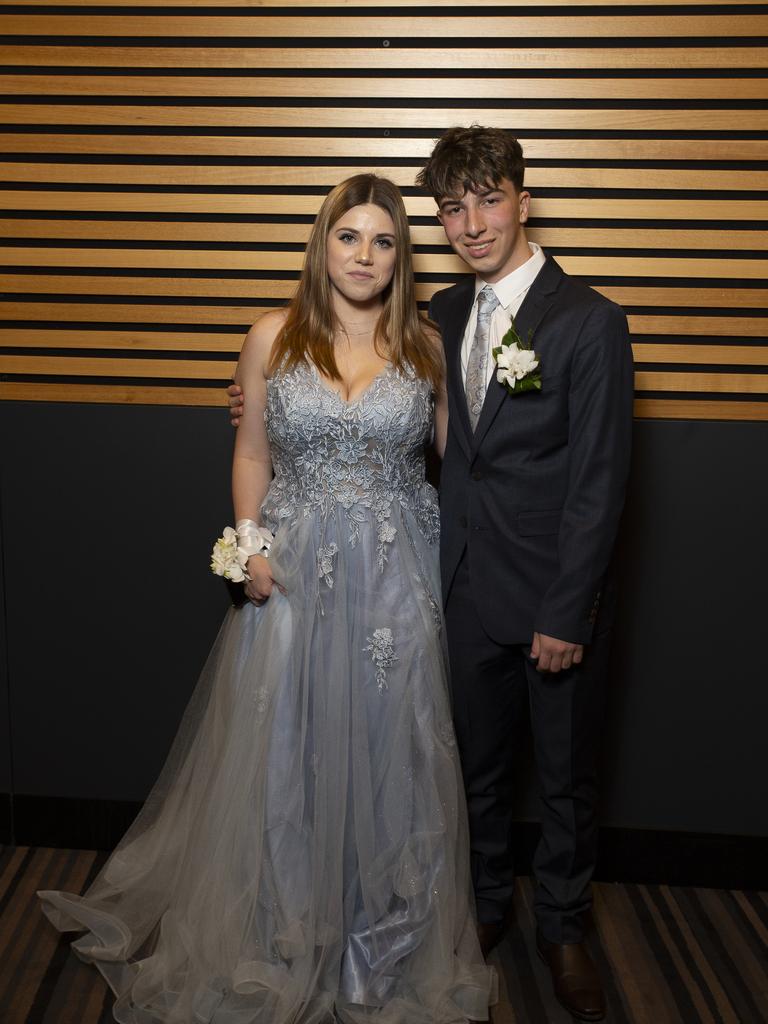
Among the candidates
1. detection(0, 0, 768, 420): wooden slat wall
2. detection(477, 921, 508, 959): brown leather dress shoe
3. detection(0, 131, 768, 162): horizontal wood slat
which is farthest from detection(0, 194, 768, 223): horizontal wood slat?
detection(477, 921, 508, 959): brown leather dress shoe

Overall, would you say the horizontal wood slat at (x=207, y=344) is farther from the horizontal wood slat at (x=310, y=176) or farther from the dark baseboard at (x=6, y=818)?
the dark baseboard at (x=6, y=818)

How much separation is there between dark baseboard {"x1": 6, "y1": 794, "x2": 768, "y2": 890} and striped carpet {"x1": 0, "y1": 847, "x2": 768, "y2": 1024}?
0.05 m

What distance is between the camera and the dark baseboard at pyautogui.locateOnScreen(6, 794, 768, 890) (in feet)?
11.0

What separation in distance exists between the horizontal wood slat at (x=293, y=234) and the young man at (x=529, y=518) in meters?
0.42

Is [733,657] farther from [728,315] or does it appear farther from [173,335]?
[173,335]

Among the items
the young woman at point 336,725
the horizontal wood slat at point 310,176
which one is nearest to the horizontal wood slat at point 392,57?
the horizontal wood slat at point 310,176

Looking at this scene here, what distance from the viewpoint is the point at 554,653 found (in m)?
2.62

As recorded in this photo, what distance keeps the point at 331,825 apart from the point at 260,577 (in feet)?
2.15

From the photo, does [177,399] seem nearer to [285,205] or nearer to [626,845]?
[285,205]

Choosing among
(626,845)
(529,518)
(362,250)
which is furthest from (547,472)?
(626,845)

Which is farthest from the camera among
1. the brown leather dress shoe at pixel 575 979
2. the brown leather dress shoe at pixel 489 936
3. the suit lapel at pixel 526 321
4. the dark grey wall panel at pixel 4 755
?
the dark grey wall panel at pixel 4 755

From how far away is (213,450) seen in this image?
129 inches

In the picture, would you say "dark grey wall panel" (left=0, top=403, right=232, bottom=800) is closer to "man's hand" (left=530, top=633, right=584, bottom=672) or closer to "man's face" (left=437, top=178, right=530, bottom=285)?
"man's face" (left=437, top=178, right=530, bottom=285)

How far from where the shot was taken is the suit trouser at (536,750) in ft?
9.10
